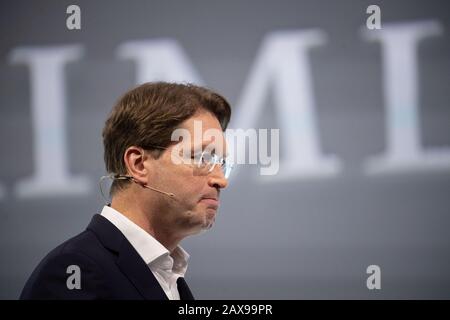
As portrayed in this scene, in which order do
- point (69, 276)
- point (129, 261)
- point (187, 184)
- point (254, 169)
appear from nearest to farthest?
point (69, 276) → point (129, 261) → point (187, 184) → point (254, 169)

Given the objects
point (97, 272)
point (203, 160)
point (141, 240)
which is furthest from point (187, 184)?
point (97, 272)

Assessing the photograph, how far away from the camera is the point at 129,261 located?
1796mm

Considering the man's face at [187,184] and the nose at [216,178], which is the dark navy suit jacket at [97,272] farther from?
the nose at [216,178]

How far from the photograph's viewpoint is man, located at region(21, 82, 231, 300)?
6.15 ft

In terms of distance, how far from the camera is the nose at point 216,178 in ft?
6.44

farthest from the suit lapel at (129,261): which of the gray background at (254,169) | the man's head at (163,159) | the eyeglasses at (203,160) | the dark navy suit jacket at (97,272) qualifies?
the gray background at (254,169)

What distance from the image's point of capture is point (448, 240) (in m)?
3.09

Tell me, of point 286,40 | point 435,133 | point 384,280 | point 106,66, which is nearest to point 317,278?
point 384,280

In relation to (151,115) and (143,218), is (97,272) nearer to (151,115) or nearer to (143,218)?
(143,218)

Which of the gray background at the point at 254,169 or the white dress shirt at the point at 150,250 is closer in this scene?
the white dress shirt at the point at 150,250

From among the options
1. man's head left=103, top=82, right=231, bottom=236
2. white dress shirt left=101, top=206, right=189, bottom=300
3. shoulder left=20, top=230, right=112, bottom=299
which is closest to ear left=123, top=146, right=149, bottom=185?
man's head left=103, top=82, right=231, bottom=236

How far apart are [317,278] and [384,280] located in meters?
0.31

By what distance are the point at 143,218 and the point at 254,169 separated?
4.24ft

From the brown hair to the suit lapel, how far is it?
0.20m
